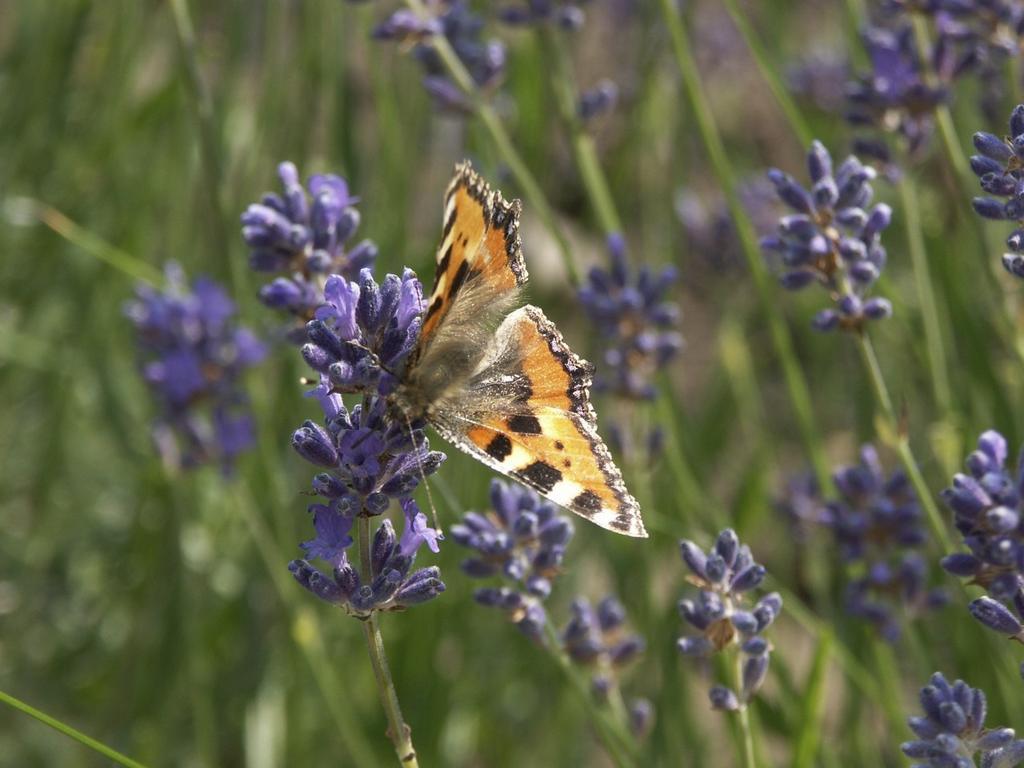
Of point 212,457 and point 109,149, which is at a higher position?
point 109,149

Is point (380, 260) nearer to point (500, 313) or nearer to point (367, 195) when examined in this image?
point (367, 195)

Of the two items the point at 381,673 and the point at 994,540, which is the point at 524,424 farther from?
the point at 994,540

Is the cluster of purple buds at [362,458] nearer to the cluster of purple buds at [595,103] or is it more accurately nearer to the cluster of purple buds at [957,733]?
the cluster of purple buds at [957,733]

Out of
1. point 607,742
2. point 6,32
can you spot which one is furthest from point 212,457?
point 6,32

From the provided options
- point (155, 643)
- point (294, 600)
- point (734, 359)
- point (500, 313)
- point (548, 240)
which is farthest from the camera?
point (548, 240)

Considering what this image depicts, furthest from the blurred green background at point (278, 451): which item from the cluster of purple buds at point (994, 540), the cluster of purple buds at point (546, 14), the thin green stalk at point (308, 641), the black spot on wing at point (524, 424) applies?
the cluster of purple buds at point (994, 540)

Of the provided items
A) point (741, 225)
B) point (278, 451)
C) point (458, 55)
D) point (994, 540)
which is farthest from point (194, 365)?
point (994, 540)

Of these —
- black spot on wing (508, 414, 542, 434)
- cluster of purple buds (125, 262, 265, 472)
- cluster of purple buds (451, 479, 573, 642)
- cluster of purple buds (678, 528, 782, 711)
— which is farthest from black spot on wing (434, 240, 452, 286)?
cluster of purple buds (125, 262, 265, 472)
